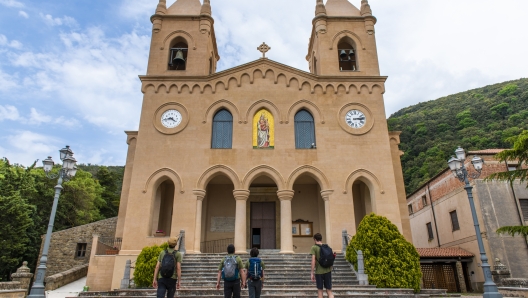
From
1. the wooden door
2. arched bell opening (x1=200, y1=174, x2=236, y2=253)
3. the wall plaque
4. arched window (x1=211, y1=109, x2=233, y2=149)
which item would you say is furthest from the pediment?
the wall plaque

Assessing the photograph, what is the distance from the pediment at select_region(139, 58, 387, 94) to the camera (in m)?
18.5

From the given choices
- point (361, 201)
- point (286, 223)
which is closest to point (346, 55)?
point (361, 201)

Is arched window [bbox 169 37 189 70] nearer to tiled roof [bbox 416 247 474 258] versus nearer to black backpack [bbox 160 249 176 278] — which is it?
black backpack [bbox 160 249 176 278]

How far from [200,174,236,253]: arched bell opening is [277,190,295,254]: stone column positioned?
3.02m

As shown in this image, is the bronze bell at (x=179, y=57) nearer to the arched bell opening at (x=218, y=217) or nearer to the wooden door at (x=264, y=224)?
the arched bell opening at (x=218, y=217)

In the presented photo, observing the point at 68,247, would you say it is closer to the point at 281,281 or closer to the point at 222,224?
the point at 222,224

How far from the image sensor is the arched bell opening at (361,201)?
59.5ft

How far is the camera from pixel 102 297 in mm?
10125

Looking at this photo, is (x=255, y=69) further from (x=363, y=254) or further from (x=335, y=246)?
(x=363, y=254)

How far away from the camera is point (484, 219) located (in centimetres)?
2069

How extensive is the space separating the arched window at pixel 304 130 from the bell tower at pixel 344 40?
2.60 metres

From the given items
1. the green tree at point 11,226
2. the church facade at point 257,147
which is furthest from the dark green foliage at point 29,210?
the church facade at point 257,147

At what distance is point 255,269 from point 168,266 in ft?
5.51

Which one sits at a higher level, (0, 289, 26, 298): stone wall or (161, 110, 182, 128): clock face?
(161, 110, 182, 128): clock face
